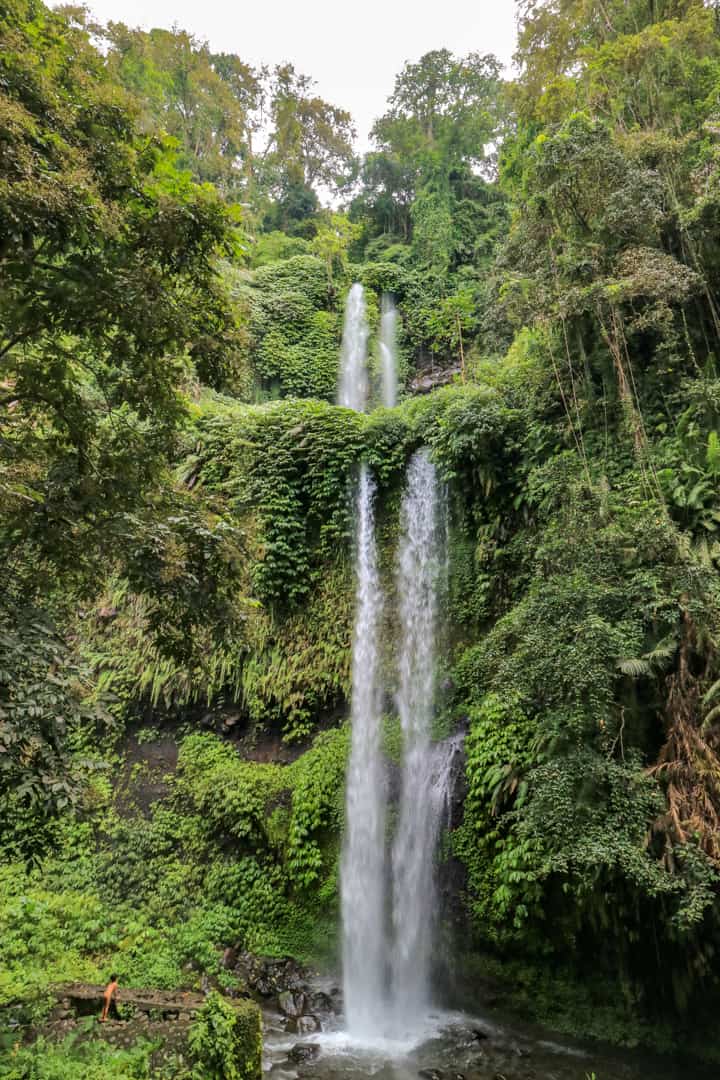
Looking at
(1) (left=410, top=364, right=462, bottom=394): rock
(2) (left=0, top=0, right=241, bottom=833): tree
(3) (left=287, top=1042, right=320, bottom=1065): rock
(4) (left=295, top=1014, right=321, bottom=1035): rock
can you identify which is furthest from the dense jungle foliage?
(1) (left=410, top=364, right=462, bottom=394): rock

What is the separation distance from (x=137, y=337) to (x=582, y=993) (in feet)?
23.4

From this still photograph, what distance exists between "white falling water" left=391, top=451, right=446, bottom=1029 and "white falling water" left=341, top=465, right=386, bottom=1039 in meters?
0.27

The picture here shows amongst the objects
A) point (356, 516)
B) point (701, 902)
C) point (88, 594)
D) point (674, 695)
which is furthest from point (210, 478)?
point (701, 902)

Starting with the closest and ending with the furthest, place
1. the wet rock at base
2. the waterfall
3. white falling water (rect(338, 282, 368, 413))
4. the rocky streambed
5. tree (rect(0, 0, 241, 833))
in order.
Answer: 1. tree (rect(0, 0, 241, 833))
2. the rocky streambed
3. the wet rock at base
4. the waterfall
5. white falling water (rect(338, 282, 368, 413))

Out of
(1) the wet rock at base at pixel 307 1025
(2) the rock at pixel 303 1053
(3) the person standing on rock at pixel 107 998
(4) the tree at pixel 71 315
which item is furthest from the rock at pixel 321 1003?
(4) the tree at pixel 71 315

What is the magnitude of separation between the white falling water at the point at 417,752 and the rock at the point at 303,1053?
3.43 ft

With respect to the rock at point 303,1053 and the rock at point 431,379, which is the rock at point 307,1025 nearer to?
the rock at point 303,1053

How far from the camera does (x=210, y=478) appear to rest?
38.2ft

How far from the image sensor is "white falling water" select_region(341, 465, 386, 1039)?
24.1 ft

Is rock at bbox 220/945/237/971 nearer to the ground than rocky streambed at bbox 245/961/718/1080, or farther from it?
farther from it

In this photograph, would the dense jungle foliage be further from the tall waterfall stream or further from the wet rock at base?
the wet rock at base

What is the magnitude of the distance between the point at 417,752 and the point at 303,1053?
3.46 m

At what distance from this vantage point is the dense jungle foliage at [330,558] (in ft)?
12.6

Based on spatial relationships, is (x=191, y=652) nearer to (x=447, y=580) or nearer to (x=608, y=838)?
(x=608, y=838)
